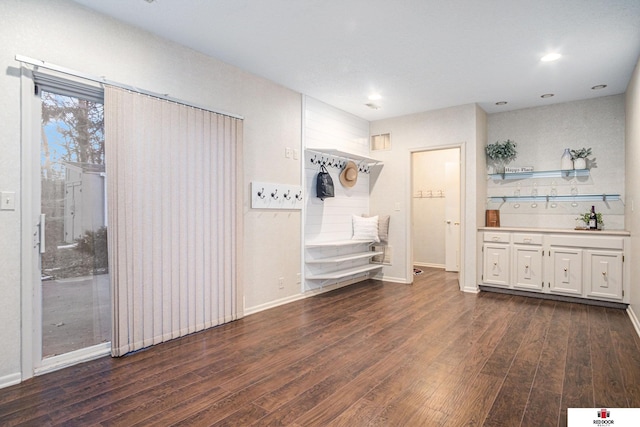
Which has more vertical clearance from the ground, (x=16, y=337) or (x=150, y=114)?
(x=150, y=114)

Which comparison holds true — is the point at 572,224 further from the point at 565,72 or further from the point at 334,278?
the point at 334,278

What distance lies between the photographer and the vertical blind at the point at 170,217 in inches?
111

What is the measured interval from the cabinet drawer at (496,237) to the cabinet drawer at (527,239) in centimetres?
10

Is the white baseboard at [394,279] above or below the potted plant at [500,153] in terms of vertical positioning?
below

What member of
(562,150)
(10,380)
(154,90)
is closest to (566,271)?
(562,150)

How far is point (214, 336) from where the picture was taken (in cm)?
329

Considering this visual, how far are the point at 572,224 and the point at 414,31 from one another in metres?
3.88

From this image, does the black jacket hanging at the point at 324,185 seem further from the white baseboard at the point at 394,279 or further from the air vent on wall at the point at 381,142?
the white baseboard at the point at 394,279

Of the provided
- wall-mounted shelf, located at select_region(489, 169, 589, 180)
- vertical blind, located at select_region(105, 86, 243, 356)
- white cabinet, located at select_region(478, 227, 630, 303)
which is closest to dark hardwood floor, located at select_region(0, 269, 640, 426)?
vertical blind, located at select_region(105, 86, 243, 356)

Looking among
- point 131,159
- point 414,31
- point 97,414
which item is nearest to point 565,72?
point 414,31

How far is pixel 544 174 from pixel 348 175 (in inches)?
117

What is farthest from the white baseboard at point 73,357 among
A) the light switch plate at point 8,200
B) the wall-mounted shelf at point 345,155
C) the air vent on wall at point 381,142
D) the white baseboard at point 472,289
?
the air vent on wall at point 381,142

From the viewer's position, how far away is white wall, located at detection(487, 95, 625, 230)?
15.7 ft

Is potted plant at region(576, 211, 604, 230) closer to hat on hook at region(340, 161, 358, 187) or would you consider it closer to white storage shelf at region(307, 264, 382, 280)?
white storage shelf at region(307, 264, 382, 280)
